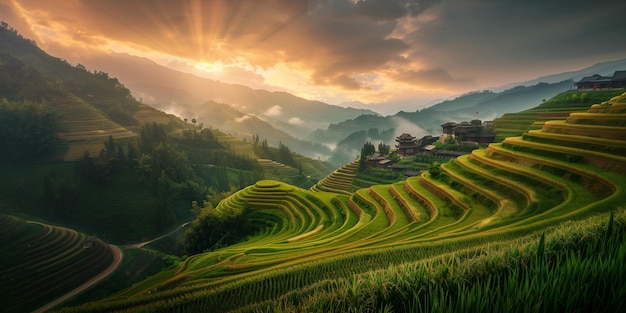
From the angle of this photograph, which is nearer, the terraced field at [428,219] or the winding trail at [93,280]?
the terraced field at [428,219]

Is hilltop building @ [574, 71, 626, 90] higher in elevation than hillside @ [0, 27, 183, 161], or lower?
lower

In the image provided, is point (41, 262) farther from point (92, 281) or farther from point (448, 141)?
point (448, 141)

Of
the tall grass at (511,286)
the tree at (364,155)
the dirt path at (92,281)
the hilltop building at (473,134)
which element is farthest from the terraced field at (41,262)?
the hilltop building at (473,134)

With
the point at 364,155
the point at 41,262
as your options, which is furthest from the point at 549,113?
the point at 41,262

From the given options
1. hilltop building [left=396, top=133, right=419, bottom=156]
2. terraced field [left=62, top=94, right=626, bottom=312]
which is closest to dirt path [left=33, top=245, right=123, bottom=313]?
terraced field [left=62, top=94, right=626, bottom=312]

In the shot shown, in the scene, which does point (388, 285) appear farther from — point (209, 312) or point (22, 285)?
point (22, 285)

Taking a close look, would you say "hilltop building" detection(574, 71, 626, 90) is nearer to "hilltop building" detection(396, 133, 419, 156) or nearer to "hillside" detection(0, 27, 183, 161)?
"hilltop building" detection(396, 133, 419, 156)

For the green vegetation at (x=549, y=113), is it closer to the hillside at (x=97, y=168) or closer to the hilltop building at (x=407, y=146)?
the hilltop building at (x=407, y=146)
